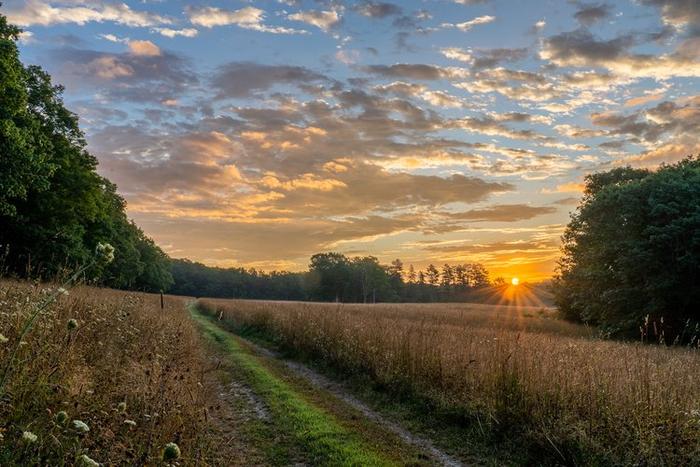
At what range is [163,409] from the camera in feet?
20.8

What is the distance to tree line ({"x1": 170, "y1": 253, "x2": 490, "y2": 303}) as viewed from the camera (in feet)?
457

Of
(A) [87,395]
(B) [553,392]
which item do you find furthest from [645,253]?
(A) [87,395]

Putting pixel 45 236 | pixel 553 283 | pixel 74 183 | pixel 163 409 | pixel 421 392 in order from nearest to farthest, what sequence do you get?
pixel 163 409
pixel 421 392
pixel 45 236
pixel 74 183
pixel 553 283

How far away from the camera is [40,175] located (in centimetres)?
2773

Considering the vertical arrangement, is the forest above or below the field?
above

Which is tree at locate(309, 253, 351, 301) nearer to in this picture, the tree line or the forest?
the tree line

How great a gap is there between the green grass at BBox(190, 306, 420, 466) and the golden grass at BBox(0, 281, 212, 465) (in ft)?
6.80

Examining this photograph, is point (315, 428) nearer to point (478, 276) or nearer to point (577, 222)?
point (577, 222)

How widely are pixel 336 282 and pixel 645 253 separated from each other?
380 feet

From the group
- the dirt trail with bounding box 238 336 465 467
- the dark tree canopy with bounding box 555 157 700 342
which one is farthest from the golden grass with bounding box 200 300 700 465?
the dark tree canopy with bounding box 555 157 700 342

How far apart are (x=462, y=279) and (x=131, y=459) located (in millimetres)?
171071

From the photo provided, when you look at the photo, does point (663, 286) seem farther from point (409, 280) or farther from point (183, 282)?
point (183, 282)

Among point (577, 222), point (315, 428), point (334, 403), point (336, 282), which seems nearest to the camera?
point (315, 428)

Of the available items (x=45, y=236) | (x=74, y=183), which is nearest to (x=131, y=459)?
(x=45, y=236)
